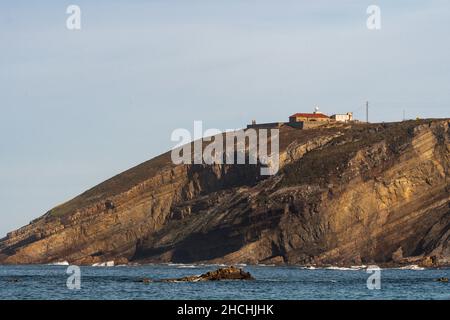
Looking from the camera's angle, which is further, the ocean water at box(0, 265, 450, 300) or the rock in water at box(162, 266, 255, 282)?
the rock in water at box(162, 266, 255, 282)

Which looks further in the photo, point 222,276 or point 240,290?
point 222,276

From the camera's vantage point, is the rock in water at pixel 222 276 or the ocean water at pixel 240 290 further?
the rock in water at pixel 222 276

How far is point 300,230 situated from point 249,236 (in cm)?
1051

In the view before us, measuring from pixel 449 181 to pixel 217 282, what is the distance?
315 feet

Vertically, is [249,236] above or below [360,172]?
below

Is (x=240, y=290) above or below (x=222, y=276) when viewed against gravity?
above
